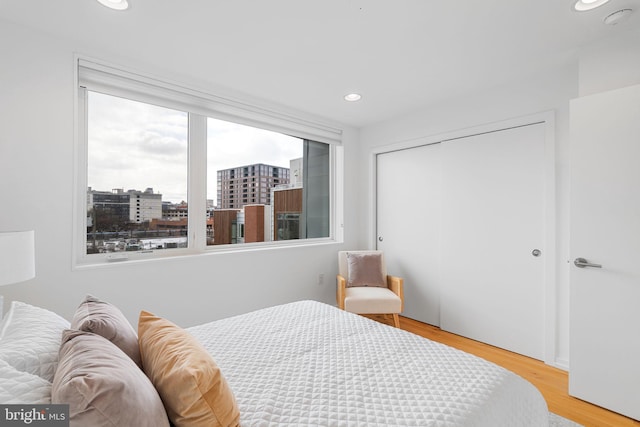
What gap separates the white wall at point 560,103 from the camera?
6.75 feet

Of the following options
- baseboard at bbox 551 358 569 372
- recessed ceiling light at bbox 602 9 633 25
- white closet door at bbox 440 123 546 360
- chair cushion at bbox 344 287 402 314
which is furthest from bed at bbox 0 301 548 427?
recessed ceiling light at bbox 602 9 633 25

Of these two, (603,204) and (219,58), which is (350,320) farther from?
(219,58)

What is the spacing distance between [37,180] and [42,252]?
46cm

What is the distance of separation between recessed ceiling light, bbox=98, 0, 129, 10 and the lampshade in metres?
1.30

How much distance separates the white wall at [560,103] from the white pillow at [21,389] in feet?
10.3

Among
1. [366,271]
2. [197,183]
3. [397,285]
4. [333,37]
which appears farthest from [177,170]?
[397,285]

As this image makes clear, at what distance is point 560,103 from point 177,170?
10.7ft

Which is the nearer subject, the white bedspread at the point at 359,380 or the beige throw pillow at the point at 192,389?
the beige throw pillow at the point at 192,389

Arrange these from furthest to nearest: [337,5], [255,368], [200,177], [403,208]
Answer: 1. [403,208]
2. [200,177]
3. [337,5]
4. [255,368]

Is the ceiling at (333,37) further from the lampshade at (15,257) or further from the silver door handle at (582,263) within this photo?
the silver door handle at (582,263)

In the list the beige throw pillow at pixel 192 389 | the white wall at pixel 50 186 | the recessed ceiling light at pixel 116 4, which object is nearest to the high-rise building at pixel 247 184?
the white wall at pixel 50 186

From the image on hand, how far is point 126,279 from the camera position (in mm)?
2346

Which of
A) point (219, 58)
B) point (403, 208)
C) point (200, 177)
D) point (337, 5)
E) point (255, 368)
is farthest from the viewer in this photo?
point (403, 208)

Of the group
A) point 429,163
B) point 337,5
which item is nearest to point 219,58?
point 337,5
